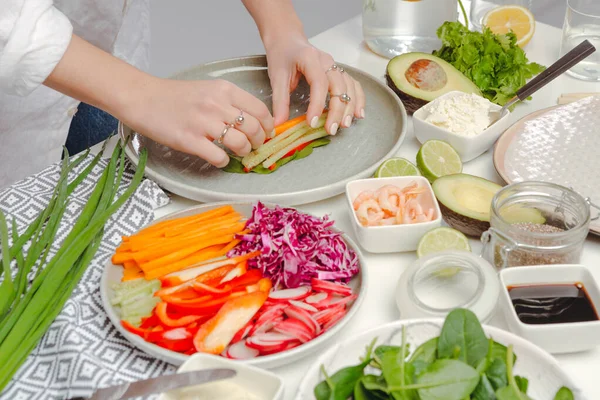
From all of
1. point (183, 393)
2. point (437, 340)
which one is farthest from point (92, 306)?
point (437, 340)

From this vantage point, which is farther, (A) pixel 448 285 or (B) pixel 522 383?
(A) pixel 448 285

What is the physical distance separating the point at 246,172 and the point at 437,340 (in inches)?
26.2

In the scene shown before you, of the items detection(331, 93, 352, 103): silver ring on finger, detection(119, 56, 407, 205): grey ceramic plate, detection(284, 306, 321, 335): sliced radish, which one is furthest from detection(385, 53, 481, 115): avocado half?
detection(284, 306, 321, 335): sliced radish

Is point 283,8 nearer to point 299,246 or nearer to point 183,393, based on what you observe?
point 299,246

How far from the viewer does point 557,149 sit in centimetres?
150

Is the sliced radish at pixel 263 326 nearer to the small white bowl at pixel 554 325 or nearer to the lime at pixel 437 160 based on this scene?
the small white bowl at pixel 554 325

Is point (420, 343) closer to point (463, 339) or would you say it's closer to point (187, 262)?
point (463, 339)

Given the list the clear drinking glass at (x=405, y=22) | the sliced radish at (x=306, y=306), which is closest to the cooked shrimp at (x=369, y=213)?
the sliced radish at (x=306, y=306)

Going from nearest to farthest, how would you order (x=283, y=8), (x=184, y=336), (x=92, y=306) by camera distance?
(x=184, y=336) < (x=92, y=306) < (x=283, y=8)

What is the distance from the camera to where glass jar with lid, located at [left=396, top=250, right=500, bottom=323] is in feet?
3.65

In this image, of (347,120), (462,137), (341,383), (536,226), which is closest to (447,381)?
(341,383)

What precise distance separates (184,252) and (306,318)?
0.85 ft

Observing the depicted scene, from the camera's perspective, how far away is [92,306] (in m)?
1.20

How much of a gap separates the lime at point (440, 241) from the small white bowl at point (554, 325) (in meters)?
0.13
